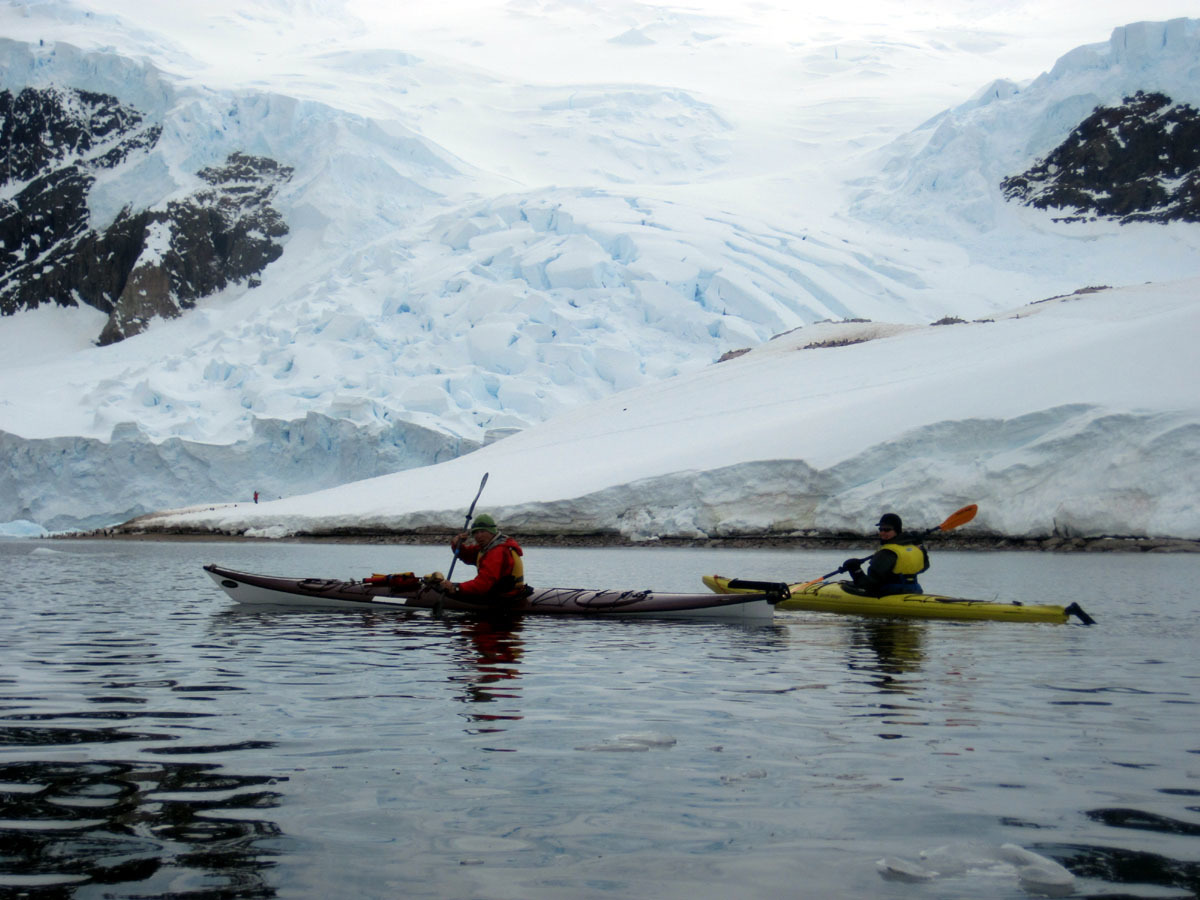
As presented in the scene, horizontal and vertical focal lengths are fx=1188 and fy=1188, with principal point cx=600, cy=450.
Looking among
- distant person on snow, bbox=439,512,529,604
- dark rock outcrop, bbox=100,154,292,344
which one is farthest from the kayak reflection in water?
dark rock outcrop, bbox=100,154,292,344

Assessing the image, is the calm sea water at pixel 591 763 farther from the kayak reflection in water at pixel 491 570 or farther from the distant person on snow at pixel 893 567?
the distant person on snow at pixel 893 567

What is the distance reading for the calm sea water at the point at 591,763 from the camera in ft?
10.4

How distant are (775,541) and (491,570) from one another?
14383 millimetres

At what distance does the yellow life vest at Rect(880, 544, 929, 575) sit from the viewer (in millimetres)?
10477

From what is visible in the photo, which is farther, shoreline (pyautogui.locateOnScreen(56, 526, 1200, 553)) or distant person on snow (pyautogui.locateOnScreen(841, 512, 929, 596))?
shoreline (pyautogui.locateOnScreen(56, 526, 1200, 553))

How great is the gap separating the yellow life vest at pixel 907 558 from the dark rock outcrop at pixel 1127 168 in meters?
43.7

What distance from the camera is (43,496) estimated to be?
38.4 meters

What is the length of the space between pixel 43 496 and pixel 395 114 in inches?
997

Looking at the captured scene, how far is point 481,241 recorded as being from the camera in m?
43.0

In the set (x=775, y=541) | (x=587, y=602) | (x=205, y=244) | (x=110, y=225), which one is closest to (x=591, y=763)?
(x=587, y=602)

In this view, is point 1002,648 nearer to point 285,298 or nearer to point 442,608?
point 442,608

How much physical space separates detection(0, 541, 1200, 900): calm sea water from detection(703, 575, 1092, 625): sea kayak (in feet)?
2.13

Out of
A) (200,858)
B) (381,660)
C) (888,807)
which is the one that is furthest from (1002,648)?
(200,858)

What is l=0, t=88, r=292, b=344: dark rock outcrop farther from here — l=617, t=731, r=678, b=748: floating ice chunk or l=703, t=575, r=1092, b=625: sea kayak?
l=617, t=731, r=678, b=748: floating ice chunk
